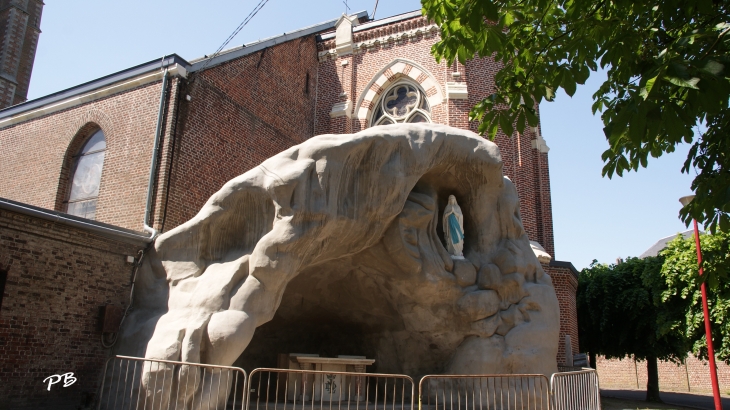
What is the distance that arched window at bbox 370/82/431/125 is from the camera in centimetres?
→ 1891

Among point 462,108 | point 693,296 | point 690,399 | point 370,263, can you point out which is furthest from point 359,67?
point 690,399

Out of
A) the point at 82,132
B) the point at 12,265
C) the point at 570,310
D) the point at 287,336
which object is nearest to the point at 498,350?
the point at 287,336

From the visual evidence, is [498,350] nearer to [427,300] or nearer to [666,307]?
[427,300]

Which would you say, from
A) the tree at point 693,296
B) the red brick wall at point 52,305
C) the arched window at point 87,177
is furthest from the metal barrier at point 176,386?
the tree at point 693,296

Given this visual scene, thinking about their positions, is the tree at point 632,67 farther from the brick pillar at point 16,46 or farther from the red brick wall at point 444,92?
the brick pillar at point 16,46

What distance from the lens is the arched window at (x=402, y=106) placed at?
1891cm

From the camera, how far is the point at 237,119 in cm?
1547

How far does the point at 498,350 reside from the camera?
36.8ft

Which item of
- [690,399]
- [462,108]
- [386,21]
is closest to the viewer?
[462,108]

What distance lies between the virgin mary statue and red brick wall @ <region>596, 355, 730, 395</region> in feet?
73.8

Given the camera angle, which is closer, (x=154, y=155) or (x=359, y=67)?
(x=154, y=155)

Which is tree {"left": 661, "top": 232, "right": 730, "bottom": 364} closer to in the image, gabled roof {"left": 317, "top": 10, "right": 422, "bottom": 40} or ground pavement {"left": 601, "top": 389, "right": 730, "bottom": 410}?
ground pavement {"left": 601, "top": 389, "right": 730, "bottom": 410}

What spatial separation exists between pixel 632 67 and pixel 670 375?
34.6 m

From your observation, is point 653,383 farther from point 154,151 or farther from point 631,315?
point 154,151
